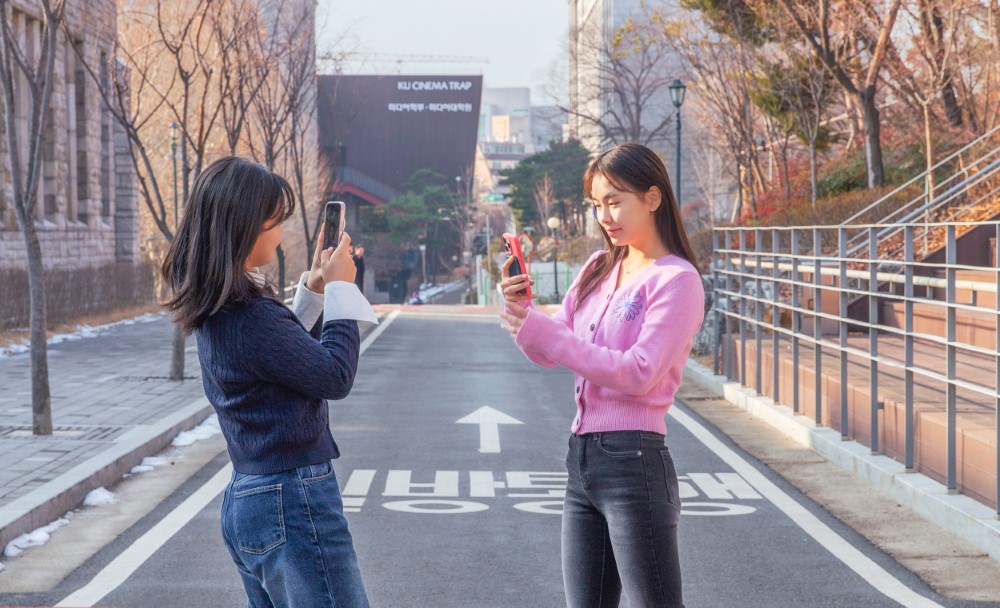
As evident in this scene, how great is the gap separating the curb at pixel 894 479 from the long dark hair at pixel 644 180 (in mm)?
3881

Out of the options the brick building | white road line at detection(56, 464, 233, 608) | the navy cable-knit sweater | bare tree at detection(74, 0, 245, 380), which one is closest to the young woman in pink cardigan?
the navy cable-knit sweater

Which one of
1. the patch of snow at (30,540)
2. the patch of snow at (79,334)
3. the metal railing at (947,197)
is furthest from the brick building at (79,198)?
the patch of snow at (30,540)

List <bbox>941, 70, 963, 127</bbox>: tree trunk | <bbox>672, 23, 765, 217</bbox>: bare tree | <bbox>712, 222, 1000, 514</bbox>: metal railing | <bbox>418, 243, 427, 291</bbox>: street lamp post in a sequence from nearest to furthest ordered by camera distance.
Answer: <bbox>712, 222, 1000, 514</bbox>: metal railing
<bbox>941, 70, 963, 127</bbox>: tree trunk
<bbox>672, 23, 765, 217</bbox>: bare tree
<bbox>418, 243, 427, 291</bbox>: street lamp post

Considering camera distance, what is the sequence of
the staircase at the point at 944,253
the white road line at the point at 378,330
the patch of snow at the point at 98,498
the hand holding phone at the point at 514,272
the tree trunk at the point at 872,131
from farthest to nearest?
the tree trunk at the point at 872,131
the white road line at the point at 378,330
the staircase at the point at 944,253
the patch of snow at the point at 98,498
the hand holding phone at the point at 514,272

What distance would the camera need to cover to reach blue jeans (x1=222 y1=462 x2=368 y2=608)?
309 cm

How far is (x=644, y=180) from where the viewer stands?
11.8ft

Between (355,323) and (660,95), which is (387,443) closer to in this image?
(355,323)

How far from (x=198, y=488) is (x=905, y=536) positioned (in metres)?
4.59

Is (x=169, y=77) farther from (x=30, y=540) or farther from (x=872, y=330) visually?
(x=30, y=540)

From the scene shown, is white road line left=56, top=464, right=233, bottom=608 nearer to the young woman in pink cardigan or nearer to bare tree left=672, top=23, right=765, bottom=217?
the young woman in pink cardigan

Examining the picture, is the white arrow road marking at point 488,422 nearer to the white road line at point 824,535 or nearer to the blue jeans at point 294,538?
the white road line at point 824,535

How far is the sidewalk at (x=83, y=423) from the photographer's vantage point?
8.11m

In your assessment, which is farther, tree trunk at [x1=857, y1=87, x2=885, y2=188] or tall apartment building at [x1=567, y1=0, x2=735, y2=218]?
tall apartment building at [x1=567, y1=0, x2=735, y2=218]

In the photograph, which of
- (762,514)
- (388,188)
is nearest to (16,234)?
(762,514)
